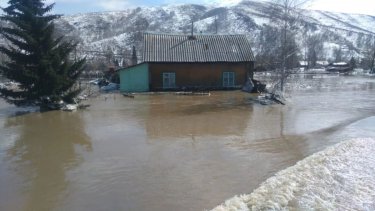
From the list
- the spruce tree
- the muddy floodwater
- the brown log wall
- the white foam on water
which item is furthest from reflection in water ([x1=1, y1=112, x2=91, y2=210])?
the brown log wall

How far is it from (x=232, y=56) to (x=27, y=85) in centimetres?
1613

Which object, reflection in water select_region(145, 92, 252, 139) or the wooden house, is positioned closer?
reflection in water select_region(145, 92, 252, 139)

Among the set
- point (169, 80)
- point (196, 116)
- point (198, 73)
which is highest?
point (198, 73)

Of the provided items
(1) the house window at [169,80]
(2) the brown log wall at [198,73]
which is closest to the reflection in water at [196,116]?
(1) the house window at [169,80]

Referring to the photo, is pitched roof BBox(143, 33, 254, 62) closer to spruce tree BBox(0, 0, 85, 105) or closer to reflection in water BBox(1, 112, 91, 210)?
spruce tree BBox(0, 0, 85, 105)

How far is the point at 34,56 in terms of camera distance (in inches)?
812

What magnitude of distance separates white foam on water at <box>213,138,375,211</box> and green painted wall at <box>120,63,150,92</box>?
21.6 meters

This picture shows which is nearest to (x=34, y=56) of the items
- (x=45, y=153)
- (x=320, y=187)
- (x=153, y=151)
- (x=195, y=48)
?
(x=45, y=153)

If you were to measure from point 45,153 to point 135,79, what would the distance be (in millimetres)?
19993

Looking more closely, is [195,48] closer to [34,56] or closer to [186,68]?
[186,68]

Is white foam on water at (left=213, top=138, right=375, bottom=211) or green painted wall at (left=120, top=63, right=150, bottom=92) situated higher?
green painted wall at (left=120, top=63, right=150, bottom=92)

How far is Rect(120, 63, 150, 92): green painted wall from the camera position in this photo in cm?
3131

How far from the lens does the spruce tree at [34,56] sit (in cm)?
2014

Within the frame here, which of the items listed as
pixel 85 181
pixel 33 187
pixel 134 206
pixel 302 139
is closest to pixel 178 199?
pixel 134 206
